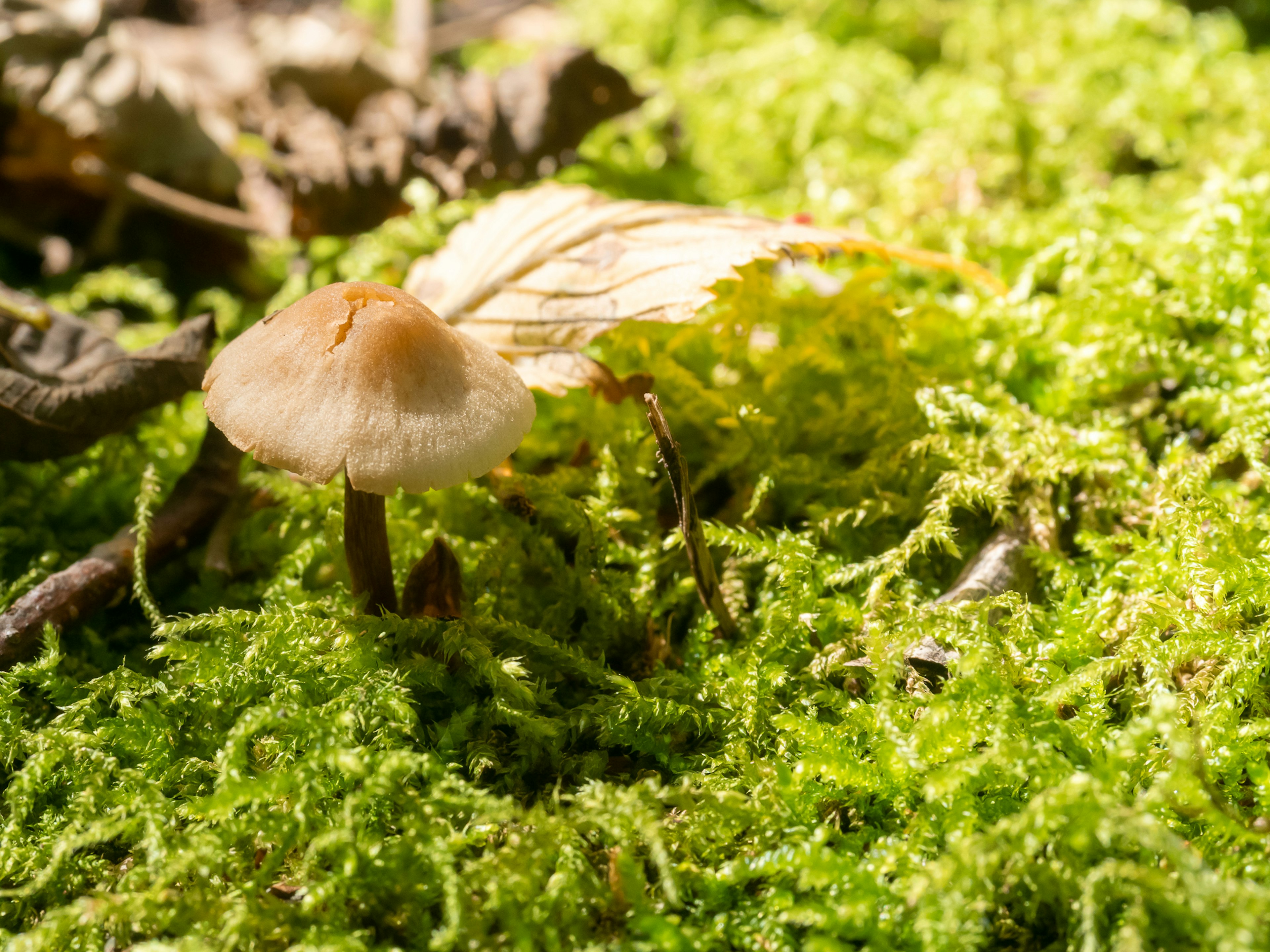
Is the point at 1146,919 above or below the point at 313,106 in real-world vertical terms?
below

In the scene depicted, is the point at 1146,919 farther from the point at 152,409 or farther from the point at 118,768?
the point at 152,409

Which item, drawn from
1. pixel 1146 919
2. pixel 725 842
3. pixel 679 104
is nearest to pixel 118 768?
pixel 725 842

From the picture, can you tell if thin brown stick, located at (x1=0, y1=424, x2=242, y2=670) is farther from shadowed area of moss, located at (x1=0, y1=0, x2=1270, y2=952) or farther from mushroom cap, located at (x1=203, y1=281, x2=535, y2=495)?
A: mushroom cap, located at (x1=203, y1=281, x2=535, y2=495)

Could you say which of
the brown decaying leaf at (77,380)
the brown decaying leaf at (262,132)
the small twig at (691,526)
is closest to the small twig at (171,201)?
the brown decaying leaf at (262,132)

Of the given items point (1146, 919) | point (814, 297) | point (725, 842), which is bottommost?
point (725, 842)

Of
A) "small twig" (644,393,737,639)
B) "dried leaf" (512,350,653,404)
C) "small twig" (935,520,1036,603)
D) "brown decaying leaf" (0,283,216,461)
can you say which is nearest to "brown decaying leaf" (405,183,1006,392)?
"dried leaf" (512,350,653,404)

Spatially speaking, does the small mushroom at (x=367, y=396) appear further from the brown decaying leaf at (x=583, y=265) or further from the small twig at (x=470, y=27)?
the small twig at (x=470, y=27)

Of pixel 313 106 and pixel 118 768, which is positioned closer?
pixel 118 768
